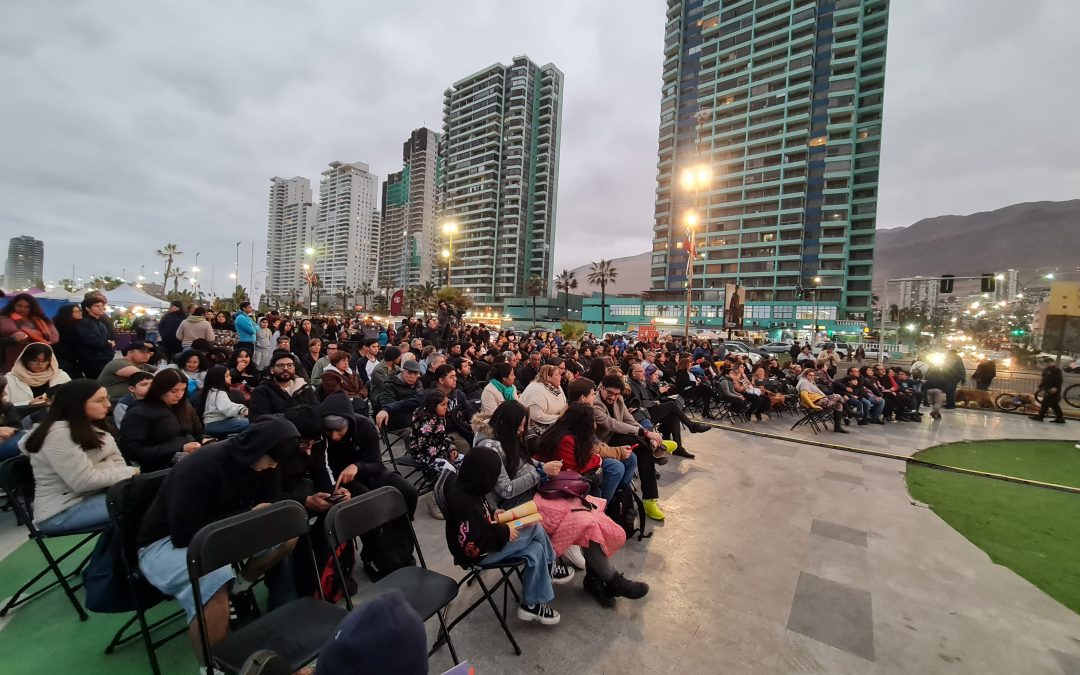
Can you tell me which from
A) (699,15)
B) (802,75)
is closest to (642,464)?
(802,75)

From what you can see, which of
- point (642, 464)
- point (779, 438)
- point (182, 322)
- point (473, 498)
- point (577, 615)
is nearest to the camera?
point (473, 498)

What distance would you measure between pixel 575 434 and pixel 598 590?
1222mm

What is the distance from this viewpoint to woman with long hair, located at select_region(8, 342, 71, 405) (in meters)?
4.55

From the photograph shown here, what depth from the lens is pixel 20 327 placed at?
5.68 metres

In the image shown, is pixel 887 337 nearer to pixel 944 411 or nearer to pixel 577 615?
pixel 944 411

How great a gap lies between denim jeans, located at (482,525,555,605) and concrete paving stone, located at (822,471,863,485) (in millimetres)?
5539

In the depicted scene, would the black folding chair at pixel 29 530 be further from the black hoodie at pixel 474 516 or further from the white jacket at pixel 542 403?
the white jacket at pixel 542 403

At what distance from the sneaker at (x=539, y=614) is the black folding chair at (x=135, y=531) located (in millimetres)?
2100

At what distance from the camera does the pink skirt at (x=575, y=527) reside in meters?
3.19

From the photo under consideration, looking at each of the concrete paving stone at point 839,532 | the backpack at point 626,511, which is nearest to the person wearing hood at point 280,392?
the backpack at point 626,511

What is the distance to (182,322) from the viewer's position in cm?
786

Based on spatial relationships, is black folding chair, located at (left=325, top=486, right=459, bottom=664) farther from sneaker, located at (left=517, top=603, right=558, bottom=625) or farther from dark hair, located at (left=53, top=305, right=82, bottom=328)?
dark hair, located at (left=53, top=305, right=82, bottom=328)

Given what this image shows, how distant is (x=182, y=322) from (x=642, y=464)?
27.4ft

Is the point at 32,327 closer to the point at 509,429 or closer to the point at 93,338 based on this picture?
the point at 93,338
